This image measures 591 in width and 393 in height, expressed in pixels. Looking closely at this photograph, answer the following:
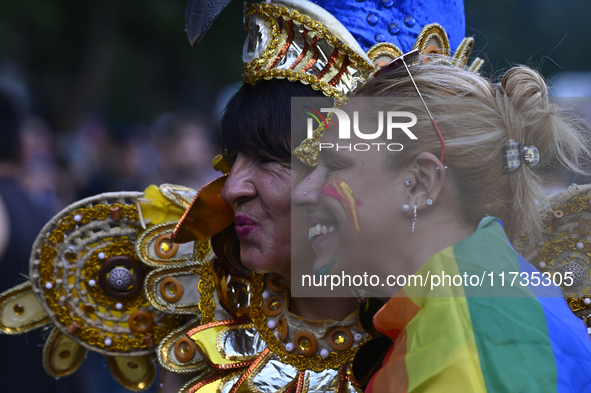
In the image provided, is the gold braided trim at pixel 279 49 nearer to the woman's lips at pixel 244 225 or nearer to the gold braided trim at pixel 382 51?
the gold braided trim at pixel 382 51

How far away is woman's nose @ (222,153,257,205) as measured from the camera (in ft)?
5.55

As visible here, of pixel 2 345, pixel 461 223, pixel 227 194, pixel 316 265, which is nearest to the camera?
pixel 461 223

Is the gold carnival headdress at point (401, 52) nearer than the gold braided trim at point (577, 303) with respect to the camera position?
Yes

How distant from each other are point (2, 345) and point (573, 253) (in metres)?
2.25

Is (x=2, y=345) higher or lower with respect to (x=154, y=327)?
lower

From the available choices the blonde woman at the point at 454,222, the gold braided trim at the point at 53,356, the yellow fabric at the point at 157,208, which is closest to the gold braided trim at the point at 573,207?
the blonde woman at the point at 454,222

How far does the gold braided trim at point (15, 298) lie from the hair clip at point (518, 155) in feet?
5.68

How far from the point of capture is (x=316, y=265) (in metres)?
1.50

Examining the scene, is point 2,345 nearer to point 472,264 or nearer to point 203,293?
point 203,293

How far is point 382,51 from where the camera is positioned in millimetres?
1801

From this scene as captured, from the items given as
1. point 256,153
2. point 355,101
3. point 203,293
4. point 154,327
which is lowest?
point 154,327

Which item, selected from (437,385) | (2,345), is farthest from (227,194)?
(2,345)

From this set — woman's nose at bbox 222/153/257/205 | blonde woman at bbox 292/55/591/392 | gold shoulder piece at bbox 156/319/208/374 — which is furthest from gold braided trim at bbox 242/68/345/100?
gold shoulder piece at bbox 156/319/208/374

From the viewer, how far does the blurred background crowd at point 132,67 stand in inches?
244
